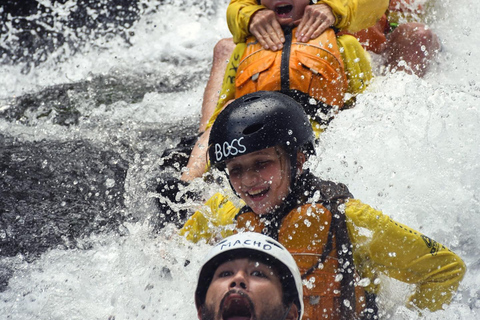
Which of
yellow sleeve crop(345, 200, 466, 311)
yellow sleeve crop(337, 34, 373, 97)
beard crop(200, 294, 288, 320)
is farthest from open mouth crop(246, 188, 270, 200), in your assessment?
yellow sleeve crop(337, 34, 373, 97)

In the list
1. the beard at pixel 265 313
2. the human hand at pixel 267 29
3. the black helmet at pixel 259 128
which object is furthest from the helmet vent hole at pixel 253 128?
the human hand at pixel 267 29

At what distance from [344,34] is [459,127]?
1117 mm

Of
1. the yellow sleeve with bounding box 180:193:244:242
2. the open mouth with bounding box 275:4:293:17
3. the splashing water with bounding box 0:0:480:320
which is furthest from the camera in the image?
the open mouth with bounding box 275:4:293:17

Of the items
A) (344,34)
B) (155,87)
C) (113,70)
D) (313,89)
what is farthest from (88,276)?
(113,70)

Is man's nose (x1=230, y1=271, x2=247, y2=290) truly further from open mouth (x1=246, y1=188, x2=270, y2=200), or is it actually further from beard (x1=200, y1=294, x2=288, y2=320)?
open mouth (x1=246, y1=188, x2=270, y2=200)

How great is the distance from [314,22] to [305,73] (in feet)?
1.53

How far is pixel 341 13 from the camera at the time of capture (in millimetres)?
4660

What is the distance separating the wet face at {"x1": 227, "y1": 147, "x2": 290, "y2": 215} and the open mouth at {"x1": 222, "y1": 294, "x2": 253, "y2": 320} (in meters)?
0.71

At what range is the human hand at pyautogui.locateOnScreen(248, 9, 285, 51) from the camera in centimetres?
462

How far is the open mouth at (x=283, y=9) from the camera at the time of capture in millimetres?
4789

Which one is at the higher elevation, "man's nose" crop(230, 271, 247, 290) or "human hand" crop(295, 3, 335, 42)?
"man's nose" crop(230, 271, 247, 290)

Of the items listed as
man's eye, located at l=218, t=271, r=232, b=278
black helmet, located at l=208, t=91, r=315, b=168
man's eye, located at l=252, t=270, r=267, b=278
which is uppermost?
black helmet, located at l=208, t=91, r=315, b=168

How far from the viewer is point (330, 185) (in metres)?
3.19

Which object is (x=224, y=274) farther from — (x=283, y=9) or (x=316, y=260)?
(x=283, y=9)
